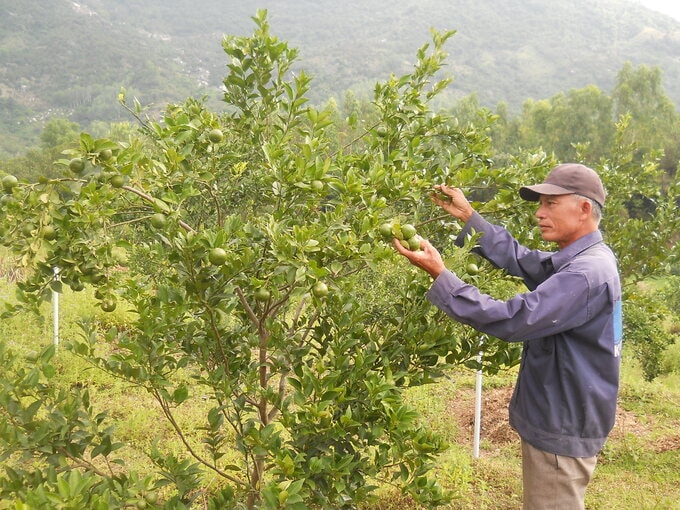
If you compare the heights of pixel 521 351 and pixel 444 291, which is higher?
pixel 444 291

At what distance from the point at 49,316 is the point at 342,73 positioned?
112 meters

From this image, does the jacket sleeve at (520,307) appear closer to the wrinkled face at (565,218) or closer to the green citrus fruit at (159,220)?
the wrinkled face at (565,218)

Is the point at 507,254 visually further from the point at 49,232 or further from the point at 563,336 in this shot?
the point at 49,232

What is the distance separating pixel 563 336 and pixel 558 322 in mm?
159

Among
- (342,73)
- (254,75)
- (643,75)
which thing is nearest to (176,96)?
(342,73)

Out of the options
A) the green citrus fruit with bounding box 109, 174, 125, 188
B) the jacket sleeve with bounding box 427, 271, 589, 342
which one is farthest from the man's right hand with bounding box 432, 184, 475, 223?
the green citrus fruit with bounding box 109, 174, 125, 188

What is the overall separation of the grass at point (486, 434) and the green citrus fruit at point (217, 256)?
2.37 meters

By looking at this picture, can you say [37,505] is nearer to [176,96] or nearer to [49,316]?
[49,316]

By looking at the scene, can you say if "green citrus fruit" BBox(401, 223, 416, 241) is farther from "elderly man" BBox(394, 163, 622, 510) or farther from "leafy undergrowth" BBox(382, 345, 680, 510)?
"leafy undergrowth" BBox(382, 345, 680, 510)

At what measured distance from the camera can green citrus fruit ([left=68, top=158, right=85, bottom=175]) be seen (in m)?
1.46

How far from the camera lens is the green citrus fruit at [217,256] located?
1.53 m

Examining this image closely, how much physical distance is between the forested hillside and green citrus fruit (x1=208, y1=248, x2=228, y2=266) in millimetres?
74724

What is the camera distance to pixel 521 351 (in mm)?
2369

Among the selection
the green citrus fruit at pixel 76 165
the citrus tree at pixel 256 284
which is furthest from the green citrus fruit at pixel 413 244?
the green citrus fruit at pixel 76 165
